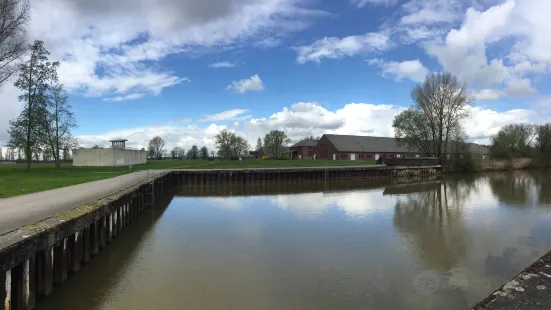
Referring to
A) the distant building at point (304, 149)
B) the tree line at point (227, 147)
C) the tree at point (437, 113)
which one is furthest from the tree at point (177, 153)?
the tree at point (437, 113)

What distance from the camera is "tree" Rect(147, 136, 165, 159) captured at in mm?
106031

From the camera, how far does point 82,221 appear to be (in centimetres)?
884

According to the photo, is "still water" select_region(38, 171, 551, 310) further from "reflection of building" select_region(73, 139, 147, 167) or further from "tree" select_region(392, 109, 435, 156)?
"tree" select_region(392, 109, 435, 156)

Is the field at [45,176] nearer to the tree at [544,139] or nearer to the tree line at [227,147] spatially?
the tree line at [227,147]

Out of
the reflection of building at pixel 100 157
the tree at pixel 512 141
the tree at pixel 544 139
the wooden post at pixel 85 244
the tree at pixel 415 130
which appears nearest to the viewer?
the wooden post at pixel 85 244

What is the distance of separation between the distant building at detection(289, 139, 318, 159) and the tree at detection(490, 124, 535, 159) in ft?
126

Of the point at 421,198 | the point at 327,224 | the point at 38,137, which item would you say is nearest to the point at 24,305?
the point at 327,224

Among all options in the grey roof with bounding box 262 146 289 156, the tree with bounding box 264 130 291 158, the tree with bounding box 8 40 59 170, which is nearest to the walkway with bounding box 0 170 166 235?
the tree with bounding box 8 40 59 170

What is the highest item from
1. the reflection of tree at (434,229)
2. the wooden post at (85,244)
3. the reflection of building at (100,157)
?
the reflection of building at (100,157)

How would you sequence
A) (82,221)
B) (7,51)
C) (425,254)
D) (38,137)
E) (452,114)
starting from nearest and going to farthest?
(82,221) < (425,254) < (7,51) < (38,137) < (452,114)

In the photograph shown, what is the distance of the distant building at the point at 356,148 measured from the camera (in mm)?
78188

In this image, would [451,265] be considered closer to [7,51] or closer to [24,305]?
[24,305]

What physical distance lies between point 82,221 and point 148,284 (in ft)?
7.84

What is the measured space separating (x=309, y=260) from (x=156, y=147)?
104774 mm
